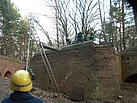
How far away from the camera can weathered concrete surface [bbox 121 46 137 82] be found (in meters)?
13.9

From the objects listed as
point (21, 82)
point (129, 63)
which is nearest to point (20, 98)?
point (21, 82)

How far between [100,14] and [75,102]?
39.6ft

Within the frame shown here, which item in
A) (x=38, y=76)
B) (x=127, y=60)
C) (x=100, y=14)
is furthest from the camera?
(x=100, y=14)

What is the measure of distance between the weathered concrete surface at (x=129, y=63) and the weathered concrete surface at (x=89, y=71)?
4.17 m

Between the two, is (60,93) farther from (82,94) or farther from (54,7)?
(54,7)

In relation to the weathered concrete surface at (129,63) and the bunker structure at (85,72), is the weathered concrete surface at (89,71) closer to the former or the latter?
the bunker structure at (85,72)

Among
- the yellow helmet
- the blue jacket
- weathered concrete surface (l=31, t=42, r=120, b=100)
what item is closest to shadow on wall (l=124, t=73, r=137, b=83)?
weathered concrete surface (l=31, t=42, r=120, b=100)

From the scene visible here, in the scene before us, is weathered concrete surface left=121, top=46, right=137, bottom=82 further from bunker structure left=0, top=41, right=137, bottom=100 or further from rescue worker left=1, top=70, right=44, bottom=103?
rescue worker left=1, top=70, right=44, bottom=103

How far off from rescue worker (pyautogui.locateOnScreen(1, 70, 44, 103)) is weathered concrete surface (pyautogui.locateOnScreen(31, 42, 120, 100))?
8111 mm

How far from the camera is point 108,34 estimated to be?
71.6 ft

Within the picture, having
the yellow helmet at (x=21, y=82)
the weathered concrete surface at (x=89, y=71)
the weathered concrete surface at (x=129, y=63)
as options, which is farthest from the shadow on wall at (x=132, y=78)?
the yellow helmet at (x=21, y=82)

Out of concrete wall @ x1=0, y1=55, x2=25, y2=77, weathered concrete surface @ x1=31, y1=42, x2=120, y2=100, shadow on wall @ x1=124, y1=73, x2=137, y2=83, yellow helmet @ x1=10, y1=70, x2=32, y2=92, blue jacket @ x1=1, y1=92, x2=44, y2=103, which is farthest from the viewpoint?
concrete wall @ x1=0, y1=55, x2=25, y2=77

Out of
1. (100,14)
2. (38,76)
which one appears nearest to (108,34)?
(100,14)

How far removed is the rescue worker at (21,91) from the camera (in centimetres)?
169
